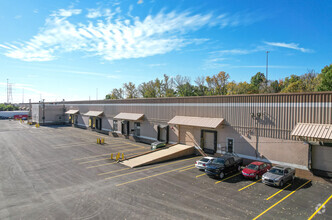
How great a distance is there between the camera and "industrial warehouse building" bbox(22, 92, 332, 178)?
18547 mm

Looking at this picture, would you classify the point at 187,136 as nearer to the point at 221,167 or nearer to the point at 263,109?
the point at 263,109

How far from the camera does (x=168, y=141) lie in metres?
32.3

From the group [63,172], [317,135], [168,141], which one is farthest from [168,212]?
[168,141]

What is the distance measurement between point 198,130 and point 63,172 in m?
16.6

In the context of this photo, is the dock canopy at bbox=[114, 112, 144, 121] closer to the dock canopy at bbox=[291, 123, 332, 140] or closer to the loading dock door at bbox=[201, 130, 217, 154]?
the loading dock door at bbox=[201, 130, 217, 154]

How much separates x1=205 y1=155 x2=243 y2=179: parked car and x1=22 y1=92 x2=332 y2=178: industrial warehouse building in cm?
385

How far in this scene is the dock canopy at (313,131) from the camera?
17000 millimetres

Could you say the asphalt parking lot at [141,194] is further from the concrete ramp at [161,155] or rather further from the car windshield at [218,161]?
the car windshield at [218,161]

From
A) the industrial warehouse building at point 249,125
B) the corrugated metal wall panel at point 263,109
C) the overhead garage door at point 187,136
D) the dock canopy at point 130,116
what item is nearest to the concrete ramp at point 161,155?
the overhead garage door at point 187,136

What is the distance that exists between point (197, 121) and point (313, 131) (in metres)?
12.6

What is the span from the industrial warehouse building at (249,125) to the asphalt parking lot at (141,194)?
324 cm

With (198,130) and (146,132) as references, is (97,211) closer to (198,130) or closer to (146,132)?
(198,130)

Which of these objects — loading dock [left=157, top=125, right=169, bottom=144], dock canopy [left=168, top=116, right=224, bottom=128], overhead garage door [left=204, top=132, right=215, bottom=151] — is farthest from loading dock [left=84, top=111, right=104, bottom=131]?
overhead garage door [left=204, top=132, right=215, bottom=151]

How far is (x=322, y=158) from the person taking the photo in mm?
18578
